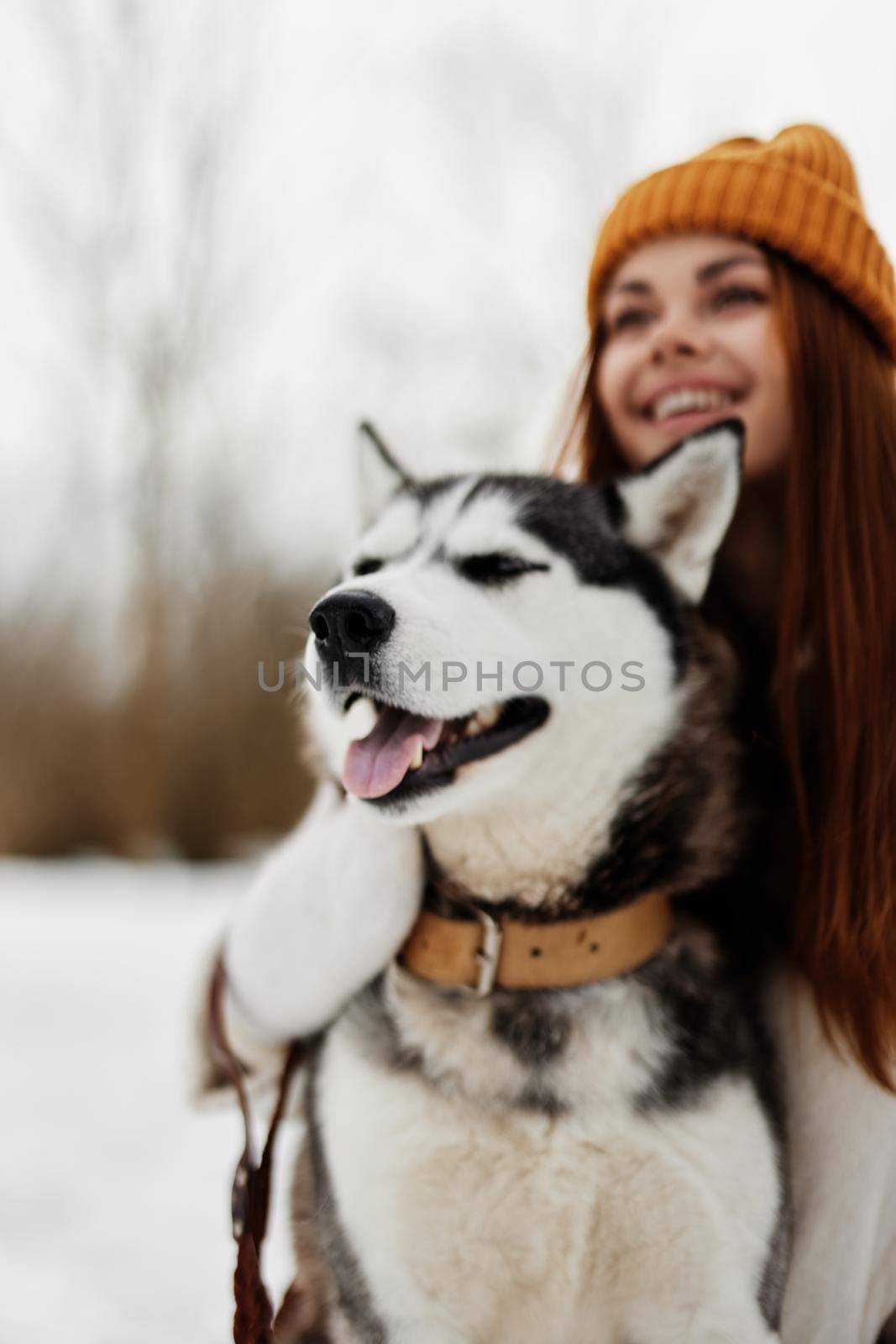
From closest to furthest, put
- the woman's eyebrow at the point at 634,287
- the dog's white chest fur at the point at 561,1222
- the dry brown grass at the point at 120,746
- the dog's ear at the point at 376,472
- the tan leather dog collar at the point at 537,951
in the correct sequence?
the dog's white chest fur at the point at 561,1222
the tan leather dog collar at the point at 537,951
the dog's ear at the point at 376,472
the woman's eyebrow at the point at 634,287
the dry brown grass at the point at 120,746

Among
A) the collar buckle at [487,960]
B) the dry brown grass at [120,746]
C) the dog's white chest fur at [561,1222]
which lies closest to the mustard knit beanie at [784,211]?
the collar buckle at [487,960]

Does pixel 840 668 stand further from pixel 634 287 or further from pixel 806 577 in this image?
pixel 634 287

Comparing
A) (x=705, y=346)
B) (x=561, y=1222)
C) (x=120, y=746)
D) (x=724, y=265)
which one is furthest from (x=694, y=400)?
(x=120, y=746)

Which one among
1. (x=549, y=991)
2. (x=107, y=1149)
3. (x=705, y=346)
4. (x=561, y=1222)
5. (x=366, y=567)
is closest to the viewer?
(x=561, y=1222)

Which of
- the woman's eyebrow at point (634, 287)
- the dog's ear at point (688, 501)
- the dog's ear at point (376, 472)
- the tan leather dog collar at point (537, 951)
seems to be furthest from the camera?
the woman's eyebrow at point (634, 287)

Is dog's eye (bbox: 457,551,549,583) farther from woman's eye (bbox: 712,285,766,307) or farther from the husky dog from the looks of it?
woman's eye (bbox: 712,285,766,307)

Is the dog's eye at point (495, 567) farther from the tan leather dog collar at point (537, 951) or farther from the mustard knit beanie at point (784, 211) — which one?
the mustard knit beanie at point (784, 211)

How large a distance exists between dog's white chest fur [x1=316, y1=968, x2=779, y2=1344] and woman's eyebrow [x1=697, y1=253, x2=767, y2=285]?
1.36 m

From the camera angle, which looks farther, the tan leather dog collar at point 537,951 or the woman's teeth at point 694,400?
the woman's teeth at point 694,400

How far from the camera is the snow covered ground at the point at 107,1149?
1927 millimetres

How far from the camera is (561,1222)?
1.19m

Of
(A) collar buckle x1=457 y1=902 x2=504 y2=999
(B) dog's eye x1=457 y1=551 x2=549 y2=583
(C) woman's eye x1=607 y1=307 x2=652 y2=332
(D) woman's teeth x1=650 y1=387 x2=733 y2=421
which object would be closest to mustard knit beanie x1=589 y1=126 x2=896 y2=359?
(C) woman's eye x1=607 y1=307 x2=652 y2=332

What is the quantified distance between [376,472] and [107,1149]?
80.6 inches

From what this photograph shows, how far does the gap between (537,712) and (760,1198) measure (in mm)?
638
